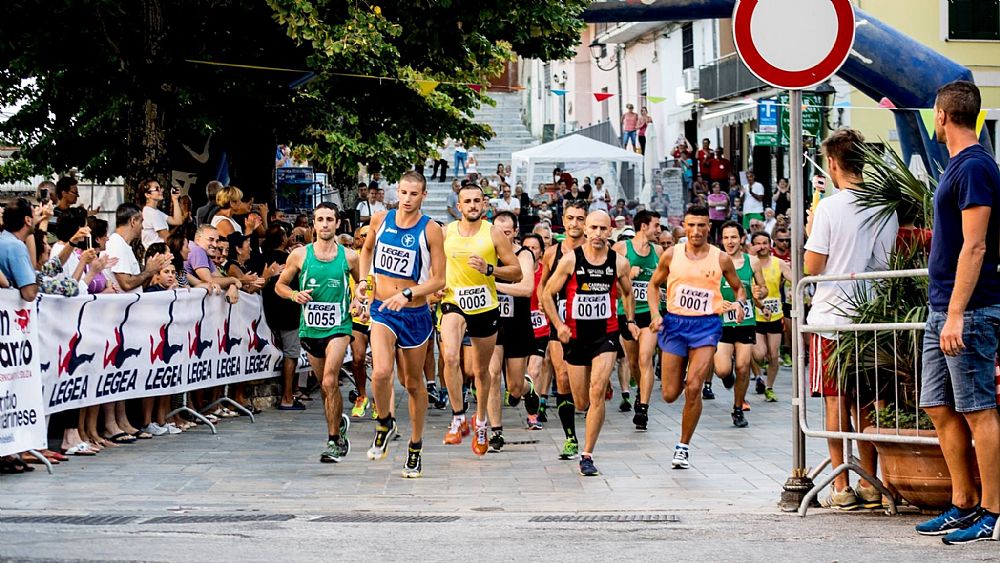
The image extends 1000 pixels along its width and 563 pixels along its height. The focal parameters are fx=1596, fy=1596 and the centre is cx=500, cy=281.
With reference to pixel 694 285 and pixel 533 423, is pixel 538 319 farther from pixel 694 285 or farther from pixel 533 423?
pixel 694 285

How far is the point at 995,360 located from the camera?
7617 mm

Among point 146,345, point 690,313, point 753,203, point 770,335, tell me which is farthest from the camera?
point 753,203

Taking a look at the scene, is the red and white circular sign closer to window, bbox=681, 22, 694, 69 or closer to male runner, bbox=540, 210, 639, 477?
male runner, bbox=540, 210, 639, 477

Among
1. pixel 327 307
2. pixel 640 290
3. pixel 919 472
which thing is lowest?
pixel 919 472

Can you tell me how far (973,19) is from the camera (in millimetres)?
34125

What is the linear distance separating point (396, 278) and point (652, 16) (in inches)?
263

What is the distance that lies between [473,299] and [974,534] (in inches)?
238

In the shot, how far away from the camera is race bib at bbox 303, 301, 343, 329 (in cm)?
1305

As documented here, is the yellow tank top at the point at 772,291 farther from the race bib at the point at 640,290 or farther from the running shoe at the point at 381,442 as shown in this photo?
the running shoe at the point at 381,442

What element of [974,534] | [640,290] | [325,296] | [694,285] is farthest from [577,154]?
[974,534]

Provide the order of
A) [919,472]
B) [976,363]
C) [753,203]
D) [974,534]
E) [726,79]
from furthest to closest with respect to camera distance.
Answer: [726,79]
[753,203]
[919,472]
[976,363]
[974,534]

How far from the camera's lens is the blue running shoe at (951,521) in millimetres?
7645

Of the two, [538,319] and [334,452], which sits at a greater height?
[538,319]

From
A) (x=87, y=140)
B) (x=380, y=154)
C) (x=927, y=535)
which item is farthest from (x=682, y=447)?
(x=380, y=154)
